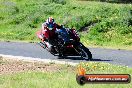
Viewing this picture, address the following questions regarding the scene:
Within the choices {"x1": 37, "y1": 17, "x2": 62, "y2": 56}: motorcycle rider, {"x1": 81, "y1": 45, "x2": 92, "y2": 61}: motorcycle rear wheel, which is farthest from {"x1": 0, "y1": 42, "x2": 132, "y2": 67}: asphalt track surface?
{"x1": 37, "y1": 17, "x2": 62, "y2": 56}: motorcycle rider

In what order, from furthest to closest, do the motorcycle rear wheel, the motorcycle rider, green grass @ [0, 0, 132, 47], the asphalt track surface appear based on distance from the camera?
1. green grass @ [0, 0, 132, 47]
2. the motorcycle rider
3. the motorcycle rear wheel
4. the asphalt track surface

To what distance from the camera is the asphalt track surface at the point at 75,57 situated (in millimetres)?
19734

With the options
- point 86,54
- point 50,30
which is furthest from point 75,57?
point 50,30

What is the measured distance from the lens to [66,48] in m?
20.7

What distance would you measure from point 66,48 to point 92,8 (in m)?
15.1

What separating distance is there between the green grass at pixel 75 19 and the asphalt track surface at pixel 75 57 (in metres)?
4.17

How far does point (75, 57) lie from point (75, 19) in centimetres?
1294

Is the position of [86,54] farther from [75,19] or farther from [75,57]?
[75,19]

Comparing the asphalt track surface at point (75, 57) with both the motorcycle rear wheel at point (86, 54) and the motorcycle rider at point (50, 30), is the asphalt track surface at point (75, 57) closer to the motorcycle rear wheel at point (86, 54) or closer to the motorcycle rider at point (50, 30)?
the motorcycle rear wheel at point (86, 54)

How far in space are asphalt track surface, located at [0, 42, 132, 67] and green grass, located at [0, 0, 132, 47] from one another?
4171 mm

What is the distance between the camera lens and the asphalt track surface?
19734mm

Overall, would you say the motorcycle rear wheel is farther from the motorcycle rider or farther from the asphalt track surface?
the motorcycle rider

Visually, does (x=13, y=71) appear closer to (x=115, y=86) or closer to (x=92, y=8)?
(x=115, y=86)

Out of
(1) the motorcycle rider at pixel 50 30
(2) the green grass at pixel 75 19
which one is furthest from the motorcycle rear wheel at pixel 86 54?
(2) the green grass at pixel 75 19
